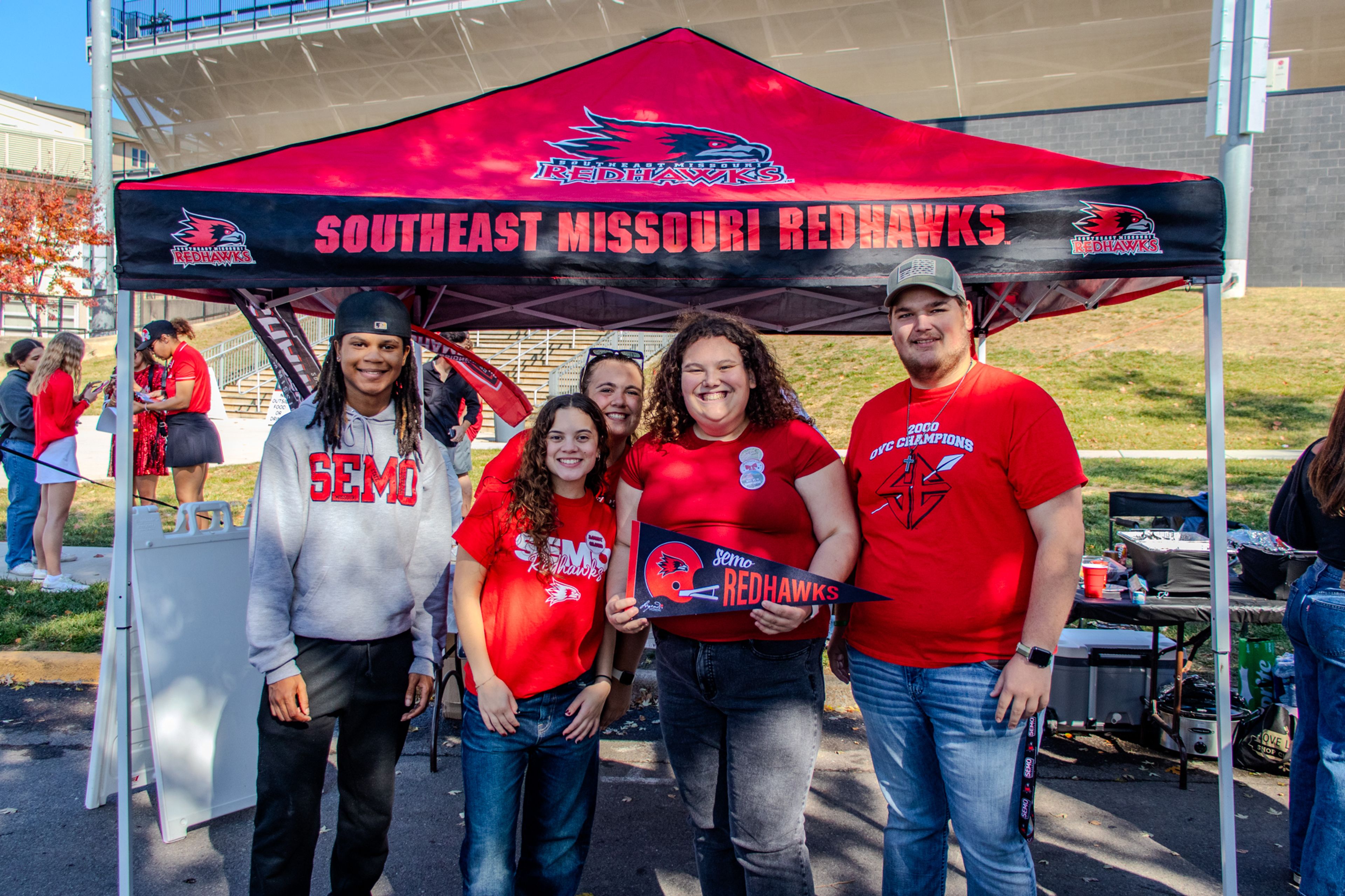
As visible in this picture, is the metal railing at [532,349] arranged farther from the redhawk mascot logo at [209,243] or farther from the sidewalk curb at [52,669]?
the redhawk mascot logo at [209,243]

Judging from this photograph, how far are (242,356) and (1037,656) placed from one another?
2350 centimetres

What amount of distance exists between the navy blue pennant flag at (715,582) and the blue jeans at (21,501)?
6.71 meters

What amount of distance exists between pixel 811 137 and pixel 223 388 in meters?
20.2

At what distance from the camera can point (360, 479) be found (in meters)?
2.50

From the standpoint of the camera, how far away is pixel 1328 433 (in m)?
2.82

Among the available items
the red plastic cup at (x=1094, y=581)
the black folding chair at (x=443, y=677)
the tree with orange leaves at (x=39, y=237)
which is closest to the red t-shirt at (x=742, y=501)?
the black folding chair at (x=443, y=677)

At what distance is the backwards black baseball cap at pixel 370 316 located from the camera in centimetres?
248

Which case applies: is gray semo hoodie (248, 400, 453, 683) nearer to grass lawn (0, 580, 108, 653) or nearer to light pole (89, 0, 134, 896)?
light pole (89, 0, 134, 896)

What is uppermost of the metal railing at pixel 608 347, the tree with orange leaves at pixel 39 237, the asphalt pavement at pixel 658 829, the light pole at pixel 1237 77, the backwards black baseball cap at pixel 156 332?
the tree with orange leaves at pixel 39 237

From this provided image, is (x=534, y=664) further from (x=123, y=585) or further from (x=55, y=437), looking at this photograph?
(x=55, y=437)

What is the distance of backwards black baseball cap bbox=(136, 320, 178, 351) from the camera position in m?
6.64

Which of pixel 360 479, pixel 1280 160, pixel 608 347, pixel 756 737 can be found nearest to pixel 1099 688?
pixel 756 737

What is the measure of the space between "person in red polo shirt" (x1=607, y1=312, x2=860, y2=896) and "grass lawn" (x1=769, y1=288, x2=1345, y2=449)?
380 inches

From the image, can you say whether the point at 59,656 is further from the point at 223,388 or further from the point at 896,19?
the point at 896,19
